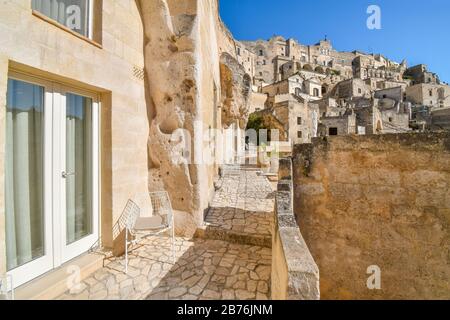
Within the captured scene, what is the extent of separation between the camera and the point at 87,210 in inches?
125

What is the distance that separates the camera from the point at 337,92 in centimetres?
3888

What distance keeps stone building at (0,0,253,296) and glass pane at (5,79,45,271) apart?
1cm

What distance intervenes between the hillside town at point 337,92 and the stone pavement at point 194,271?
2187 cm

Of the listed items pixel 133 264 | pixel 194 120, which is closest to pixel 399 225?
pixel 194 120

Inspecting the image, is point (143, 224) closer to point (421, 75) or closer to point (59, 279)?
point (59, 279)

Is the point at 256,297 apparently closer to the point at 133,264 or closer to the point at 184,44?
the point at 133,264

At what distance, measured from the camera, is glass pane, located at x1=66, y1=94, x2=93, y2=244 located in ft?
9.49

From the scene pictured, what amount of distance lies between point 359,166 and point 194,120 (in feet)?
11.6

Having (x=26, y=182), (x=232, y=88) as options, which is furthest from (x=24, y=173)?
(x=232, y=88)

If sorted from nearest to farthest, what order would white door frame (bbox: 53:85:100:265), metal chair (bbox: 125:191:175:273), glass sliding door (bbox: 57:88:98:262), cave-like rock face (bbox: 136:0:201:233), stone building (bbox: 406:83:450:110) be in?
white door frame (bbox: 53:85:100:265) → glass sliding door (bbox: 57:88:98:262) → metal chair (bbox: 125:191:175:273) → cave-like rock face (bbox: 136:0:201:233) → stone building (bbox: 406:83:450:110)

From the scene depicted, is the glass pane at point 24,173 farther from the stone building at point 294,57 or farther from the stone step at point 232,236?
the stone building at point 294,57

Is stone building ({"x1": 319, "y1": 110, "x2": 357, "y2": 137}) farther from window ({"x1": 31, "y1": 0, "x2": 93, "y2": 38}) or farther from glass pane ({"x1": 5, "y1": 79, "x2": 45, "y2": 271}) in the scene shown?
glass pane ({"x1": 5, "y1": 79, "x2": 45, "y2": 271})

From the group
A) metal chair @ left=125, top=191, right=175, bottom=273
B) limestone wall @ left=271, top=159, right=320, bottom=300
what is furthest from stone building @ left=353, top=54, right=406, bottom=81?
metal chair @ left=125, top=191, right=175, bottom=273

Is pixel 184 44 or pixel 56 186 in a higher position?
pixel 184 44
